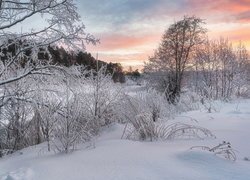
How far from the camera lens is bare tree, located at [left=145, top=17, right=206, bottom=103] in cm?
3100

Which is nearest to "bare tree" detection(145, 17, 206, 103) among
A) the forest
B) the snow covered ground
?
the forest

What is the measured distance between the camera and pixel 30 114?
833 centimetres

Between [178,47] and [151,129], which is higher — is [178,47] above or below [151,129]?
above

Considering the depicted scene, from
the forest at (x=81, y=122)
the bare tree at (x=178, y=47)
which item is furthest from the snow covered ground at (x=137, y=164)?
the bare tree at (x=178, y=47)

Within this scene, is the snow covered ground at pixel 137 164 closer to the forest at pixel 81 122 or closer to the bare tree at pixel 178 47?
the forest at pixel 81 122

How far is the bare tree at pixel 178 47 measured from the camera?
102ft

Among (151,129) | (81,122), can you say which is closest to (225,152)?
(151,129)

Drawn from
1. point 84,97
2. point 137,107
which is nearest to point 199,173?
point 137,107

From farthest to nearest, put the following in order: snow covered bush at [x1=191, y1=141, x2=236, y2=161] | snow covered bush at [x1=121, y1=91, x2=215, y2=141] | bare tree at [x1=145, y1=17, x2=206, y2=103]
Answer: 1. bare tree at [x1=145, y1=17, x2=206, y2=103]
2. snow covered bush at [x1=121, y1=91, x2=215, y2=141]
3. snow covered bush at [x1=191, y1=141, x2=236, y2=161]

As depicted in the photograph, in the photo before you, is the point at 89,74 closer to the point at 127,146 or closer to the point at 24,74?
the point at 24,74

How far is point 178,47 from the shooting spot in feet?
102

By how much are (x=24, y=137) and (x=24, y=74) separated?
142 cm

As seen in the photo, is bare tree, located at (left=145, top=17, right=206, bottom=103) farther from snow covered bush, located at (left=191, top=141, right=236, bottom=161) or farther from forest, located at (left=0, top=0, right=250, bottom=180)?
snow covered bush, located at (left=191, top=141, right=236, bottom=161)

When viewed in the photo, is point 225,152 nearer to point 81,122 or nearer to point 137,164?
point 137,164
